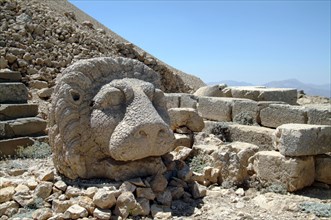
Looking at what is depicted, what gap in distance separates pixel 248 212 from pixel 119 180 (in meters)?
1.81

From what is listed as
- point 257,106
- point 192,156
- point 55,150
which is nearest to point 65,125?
point 55,150

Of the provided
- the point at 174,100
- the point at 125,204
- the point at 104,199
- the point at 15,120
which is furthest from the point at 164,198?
the point at 174,100

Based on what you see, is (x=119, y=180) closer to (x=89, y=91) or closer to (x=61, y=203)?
(x=61, y=203)

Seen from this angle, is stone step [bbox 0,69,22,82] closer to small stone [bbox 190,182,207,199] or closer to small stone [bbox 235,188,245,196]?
small stone [bbox 190,182,207,199]

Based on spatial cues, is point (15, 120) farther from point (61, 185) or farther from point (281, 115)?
point (281, 115)

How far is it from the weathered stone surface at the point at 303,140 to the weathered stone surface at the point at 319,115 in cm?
52

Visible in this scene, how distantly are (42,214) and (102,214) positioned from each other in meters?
0.69

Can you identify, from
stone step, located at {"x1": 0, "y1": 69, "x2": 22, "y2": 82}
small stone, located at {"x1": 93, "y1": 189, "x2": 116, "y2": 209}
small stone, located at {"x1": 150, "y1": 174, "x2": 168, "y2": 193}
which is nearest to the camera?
small stone, located at {"x1": 93, "y1": 189, "x2": 116, "y2": 209}

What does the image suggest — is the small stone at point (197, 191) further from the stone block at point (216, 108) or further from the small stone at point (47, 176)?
the stone block at point (216, 108)

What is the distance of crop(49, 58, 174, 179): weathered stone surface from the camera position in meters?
4.98

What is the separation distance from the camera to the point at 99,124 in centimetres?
504

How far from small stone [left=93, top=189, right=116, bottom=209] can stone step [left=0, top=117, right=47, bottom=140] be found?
4.10 m

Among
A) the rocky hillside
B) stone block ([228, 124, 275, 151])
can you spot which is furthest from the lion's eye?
the rocky hillside

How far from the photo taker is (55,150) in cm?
528
